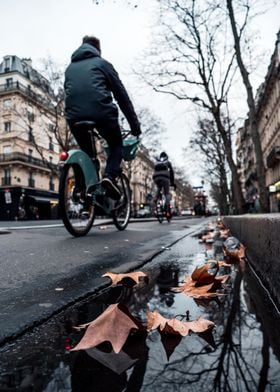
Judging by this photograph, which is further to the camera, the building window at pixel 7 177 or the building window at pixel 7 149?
the building window at pixel 7 149

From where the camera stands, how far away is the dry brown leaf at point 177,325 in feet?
3.08

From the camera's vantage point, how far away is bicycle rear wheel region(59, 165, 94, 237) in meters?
3.85

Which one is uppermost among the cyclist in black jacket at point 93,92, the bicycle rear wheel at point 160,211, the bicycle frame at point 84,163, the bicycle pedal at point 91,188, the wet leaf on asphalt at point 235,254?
the cyclist in black jacket at point 93,92

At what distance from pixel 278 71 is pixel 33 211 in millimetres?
29535

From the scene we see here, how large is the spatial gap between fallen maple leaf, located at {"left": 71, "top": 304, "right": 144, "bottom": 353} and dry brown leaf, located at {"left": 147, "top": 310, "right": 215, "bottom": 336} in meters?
0.08

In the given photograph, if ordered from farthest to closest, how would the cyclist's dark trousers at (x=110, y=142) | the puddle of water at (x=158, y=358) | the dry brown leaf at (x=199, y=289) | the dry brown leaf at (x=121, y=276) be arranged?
1. the cyclist's dark trousers at (x=110, y=142)
2. the dry brown leaf at (x=121, y=276)
3. the dry brown leaf at (x=199, y=289)
4. the puddle of water at (x=158, y=358)

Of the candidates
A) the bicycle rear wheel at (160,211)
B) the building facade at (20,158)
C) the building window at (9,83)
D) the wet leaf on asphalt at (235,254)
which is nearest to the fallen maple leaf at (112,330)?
the wet leaf on asphalt at (235,254)

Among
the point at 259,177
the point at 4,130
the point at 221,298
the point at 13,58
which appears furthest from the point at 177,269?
the point at 13,58

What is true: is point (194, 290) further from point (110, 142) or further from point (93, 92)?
point (110, 142)

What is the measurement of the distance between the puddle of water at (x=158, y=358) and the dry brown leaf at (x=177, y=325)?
26 mm

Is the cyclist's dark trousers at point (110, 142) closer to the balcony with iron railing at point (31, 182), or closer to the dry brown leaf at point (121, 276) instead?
the dry brown leaf at point (121, 276)

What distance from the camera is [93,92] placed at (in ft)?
12.1

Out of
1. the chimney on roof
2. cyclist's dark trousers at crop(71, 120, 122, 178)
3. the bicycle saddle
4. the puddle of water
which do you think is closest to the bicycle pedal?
cyclist's dark trousers at crop(71, 120, 122, 178)

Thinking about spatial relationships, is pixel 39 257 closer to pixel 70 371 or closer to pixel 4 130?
pixel 70 371
